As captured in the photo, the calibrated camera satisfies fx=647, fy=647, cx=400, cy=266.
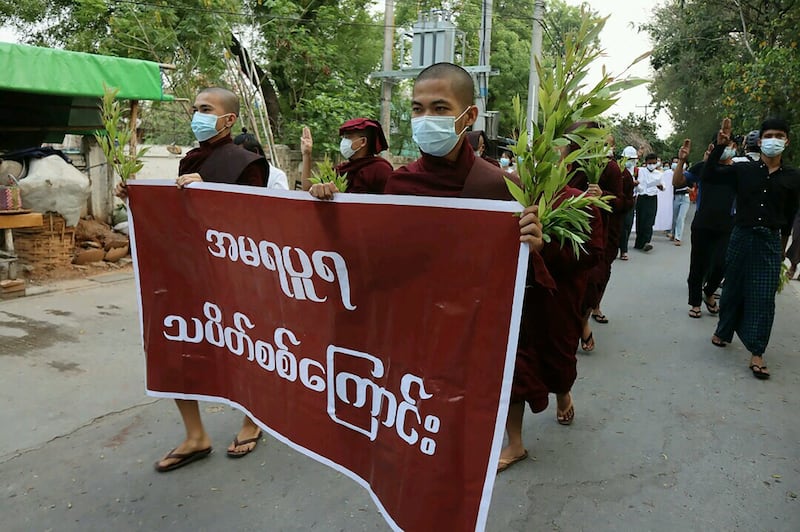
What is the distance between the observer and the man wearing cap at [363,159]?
158 inches

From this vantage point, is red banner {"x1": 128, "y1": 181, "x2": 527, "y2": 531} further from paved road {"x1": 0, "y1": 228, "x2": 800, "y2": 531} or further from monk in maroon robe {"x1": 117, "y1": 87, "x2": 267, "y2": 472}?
paved road {"x1": 0, "y1": 228, "x2": 800, "y2": 531}

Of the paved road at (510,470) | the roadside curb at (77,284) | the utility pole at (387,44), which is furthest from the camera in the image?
the utility pole at (387,44)

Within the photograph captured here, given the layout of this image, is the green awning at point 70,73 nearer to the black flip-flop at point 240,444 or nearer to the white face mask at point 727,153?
the black flip-flop at point 240,444

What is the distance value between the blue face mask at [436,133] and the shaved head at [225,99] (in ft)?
4.16

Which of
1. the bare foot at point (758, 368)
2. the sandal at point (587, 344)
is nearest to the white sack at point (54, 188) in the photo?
the sandal at point (587, 344)

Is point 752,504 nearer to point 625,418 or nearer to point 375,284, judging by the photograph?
point 625,418

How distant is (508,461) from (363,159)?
6.64 feet

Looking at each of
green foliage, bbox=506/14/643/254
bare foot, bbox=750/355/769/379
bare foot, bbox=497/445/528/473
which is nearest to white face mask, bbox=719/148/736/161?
bare foot, bbox=750/355/769/379

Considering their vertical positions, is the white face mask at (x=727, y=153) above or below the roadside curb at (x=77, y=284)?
above

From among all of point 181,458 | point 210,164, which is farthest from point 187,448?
point 210,164

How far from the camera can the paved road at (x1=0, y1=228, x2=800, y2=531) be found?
2828 mm

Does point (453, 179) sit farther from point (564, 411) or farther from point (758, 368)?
point (758, 368)

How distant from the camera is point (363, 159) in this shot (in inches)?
162

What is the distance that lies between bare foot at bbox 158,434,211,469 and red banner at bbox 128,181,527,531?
13.7 inches
